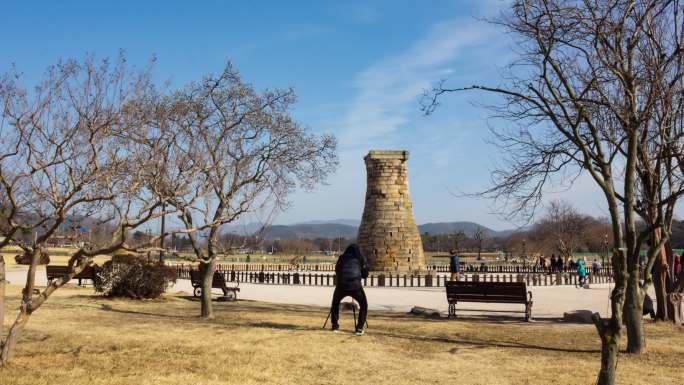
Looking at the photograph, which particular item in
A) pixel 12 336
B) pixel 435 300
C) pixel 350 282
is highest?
pixel 350 282

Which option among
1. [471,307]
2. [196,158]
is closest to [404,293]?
[471,307]

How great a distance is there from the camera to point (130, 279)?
16219 mm

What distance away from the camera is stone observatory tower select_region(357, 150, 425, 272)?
1366 inches

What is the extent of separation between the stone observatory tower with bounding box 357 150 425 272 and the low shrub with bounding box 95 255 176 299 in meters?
19.3

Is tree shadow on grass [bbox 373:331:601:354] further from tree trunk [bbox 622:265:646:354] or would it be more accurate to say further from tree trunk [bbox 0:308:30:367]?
tree trunk [bbox 0:308:30:367]

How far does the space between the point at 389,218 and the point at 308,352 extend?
26.7 m

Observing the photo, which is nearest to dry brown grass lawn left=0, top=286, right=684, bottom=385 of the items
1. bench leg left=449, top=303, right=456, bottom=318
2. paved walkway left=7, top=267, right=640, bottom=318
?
bench leg left=449, top=303, right=456, bottom=318

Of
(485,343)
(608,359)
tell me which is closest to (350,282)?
(485,343)

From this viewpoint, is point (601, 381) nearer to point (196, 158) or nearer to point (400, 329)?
point (400, 329)

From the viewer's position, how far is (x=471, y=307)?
16.2 m

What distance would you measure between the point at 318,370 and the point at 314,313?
670cm

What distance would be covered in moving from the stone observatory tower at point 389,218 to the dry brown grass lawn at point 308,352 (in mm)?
22153

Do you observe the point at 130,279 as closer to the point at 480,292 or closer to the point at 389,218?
the point at 480,292

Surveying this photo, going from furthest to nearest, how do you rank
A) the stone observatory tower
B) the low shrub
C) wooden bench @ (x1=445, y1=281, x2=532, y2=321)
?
the stone observatory tower < the low shrub < wooden bench @ (x1=445, y1=281, x2=532, y2=321)
